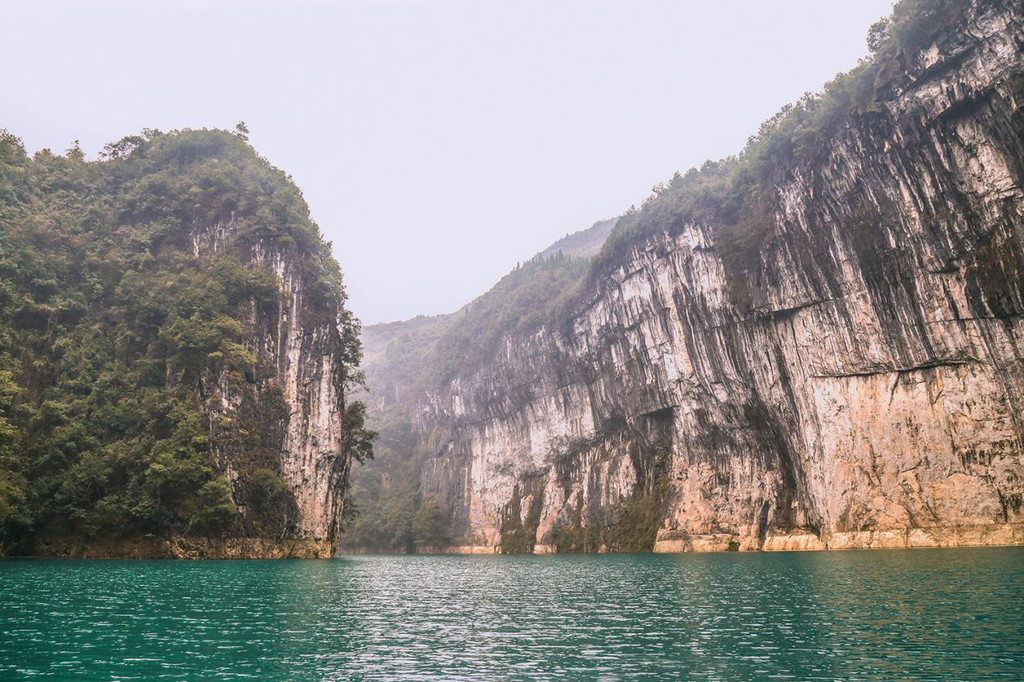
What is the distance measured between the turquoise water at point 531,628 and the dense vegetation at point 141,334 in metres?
16.2

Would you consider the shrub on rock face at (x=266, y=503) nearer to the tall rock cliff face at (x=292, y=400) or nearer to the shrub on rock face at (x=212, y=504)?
the tall rock cliff face at (x=292, y=400)

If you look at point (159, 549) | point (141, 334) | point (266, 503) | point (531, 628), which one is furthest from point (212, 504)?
point (531, 628)

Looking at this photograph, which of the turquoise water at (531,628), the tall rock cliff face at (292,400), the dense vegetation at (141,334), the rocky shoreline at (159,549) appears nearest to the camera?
the turquoise water at (531,628)

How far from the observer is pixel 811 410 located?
159 feet

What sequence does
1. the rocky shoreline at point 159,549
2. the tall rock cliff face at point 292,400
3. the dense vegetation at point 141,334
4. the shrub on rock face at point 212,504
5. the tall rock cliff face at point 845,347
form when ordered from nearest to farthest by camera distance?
the tall rock cliff face at point 845,347
the rocky shoreline at point 159,549
the dense vegetation at point 141,334
the shrub on rock face at point 212,504
the tall rock cliff face at point 292,400

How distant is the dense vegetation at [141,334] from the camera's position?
4031 cm

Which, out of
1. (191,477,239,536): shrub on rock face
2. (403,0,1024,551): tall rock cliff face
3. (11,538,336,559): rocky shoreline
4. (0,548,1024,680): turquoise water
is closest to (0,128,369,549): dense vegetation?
(191,477,239,536): shrub on rock face

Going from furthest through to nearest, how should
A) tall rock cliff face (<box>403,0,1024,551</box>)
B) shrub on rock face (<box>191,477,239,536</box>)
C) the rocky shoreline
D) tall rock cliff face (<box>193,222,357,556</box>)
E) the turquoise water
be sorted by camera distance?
tall rock cliff face (<box>193,222,357,556</box>), shrub on rock face (<box>191,477,239,536</box>), the rocky shoreline, tall rock cliff face (<box>403,0,1024,551</box>), the turquoise water

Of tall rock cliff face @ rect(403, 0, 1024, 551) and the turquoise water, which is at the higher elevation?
tall rock cliff face @ rect(403, 0, 1024, 551)

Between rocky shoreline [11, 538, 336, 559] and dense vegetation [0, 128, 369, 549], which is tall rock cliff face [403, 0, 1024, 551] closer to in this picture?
dense vegetation [0, 128, 369, 549]

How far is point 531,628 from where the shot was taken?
15.2 m

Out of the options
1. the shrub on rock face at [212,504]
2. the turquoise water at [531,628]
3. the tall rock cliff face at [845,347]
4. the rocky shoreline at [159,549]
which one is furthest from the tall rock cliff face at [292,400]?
the tall rock cliff face at [845,347]

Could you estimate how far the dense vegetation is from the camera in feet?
132

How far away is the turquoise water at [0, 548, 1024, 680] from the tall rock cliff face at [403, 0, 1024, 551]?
57.7 ft
